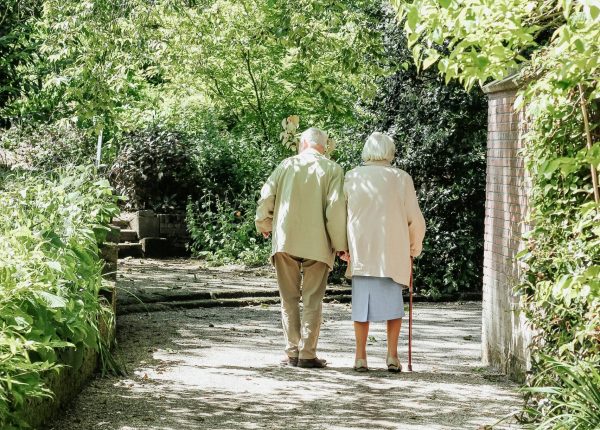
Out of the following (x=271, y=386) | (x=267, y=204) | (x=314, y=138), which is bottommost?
(x=271, y=386)

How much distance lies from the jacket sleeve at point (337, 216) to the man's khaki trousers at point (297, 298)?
0.24 meters

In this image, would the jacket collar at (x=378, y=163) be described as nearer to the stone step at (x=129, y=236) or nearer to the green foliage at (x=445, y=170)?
the green foliage at (x=445, y=170)

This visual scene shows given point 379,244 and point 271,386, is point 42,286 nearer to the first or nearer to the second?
point 271,386

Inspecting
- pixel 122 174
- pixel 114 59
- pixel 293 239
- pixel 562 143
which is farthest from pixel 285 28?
pixel 122 174

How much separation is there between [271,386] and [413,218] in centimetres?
186

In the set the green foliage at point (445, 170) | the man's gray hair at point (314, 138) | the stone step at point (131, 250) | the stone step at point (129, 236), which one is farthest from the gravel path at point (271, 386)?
the stone step at point (129, 236)

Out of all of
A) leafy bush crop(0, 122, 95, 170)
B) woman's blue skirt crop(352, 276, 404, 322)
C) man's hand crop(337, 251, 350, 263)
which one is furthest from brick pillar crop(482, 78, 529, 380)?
leafy bush crop(0, 122, 95, 170)

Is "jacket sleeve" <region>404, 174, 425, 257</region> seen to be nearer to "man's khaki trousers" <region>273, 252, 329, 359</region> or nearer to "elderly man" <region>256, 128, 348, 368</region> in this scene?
"elderly man" <region>256, 128, 348, 368</region>

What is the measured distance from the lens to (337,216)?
28.9 ft

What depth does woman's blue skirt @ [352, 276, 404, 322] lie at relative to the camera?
8.61 meters

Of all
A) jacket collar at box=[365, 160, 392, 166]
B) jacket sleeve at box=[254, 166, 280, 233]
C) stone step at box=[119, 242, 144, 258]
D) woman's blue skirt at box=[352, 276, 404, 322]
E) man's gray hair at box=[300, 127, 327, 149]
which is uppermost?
man's gray hair at box=[300, 127, 327, 149]

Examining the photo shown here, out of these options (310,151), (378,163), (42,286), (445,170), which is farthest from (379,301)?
(445,170)

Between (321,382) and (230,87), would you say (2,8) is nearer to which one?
(230,87)

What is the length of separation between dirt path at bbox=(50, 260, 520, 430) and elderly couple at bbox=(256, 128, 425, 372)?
383mm
